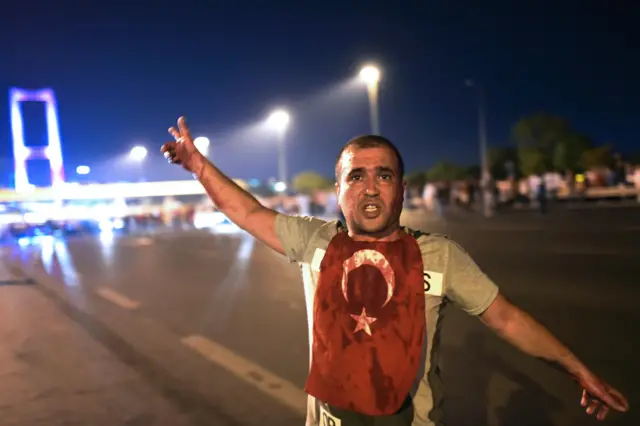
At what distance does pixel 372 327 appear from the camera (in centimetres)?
211

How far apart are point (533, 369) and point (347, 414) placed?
4.04m

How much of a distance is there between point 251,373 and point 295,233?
3.71 metres

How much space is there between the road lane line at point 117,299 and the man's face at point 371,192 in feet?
27.2

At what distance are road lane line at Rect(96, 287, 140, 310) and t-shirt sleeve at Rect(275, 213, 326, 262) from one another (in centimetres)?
790

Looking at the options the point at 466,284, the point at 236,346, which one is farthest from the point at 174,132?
the point at 236,346

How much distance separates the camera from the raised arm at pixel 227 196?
2605 millimetres

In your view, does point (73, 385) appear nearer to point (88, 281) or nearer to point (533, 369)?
point (533, 369)

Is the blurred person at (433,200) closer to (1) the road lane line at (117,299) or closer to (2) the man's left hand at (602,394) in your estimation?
(1) the road lane line at (117,299)

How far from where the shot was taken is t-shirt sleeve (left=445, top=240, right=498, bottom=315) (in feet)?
7.45

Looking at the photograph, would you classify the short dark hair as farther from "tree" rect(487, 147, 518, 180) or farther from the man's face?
"tree" rect(487, 147, 518, 180)

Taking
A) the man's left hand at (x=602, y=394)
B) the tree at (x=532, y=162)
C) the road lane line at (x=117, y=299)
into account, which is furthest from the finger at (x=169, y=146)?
the tree at (x=532, y=162)

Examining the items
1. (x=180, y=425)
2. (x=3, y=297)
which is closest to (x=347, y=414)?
(x=180, y=425)

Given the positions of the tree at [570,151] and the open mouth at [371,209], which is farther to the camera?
the tree at [570,151]

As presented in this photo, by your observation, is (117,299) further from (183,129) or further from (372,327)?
(372,327)
